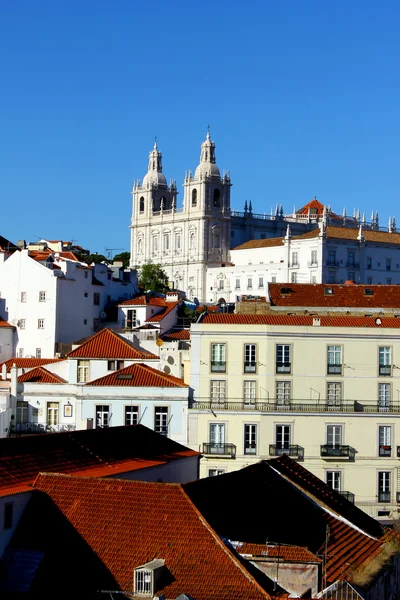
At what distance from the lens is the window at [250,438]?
4504 cm

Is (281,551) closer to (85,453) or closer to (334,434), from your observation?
(85,453)

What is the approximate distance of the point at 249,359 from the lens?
46406 mm

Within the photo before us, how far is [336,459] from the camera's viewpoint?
145 ft

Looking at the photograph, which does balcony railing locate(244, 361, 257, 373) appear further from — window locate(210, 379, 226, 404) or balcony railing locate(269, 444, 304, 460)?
balcony railing locate(269, 444, 304, 460)

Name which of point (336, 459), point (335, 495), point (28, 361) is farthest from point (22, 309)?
point (335, 495)

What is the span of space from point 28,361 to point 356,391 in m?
23.2

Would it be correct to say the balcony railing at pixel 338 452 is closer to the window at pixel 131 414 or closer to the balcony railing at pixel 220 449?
the balcony railing at pixel 220 449

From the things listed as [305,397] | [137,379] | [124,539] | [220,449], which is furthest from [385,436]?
[124,539]

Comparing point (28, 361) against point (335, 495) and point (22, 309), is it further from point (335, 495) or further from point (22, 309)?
point (335, 495)

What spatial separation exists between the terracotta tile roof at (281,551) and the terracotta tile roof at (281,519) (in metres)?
0.57

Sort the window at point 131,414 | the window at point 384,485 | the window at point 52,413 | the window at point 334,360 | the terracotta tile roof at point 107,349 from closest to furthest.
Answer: the window at point 384,485 < the window at point 334,360 < the window at point 131,414 < the window at point 52,413 < the terracotta tile roof at point 107,349

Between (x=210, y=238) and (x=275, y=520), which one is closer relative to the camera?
(x=275, y=520)

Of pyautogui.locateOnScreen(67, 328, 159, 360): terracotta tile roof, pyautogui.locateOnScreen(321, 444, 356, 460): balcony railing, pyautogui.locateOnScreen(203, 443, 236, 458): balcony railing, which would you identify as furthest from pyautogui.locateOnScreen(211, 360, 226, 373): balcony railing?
pyautogui.locateOnScreen(67, 328, 159, 360): terracotta tile roof

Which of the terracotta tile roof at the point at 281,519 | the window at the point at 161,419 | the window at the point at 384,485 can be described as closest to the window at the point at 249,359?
the window at the point at 161,419
